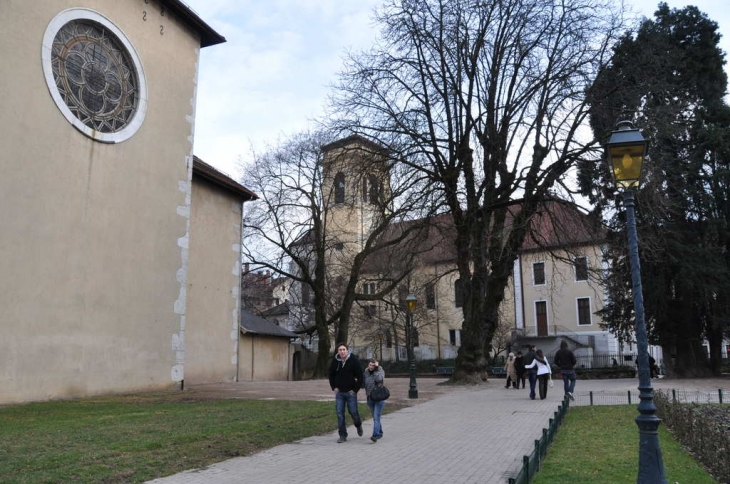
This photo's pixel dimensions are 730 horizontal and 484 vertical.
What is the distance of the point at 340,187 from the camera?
3123 cm

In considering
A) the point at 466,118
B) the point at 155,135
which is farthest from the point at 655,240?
the point at 155,135

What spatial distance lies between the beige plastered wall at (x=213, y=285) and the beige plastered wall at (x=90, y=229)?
4275mm

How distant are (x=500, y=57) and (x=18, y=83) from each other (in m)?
17.0

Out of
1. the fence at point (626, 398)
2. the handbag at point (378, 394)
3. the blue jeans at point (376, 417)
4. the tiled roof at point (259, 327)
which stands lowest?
the fence at point (626, 398)

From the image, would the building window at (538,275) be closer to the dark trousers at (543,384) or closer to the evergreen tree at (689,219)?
the evergreen tree at (689,219)

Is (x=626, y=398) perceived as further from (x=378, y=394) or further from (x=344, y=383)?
(x=344, y=383)

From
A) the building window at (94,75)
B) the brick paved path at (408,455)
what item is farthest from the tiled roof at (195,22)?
the brick paved path at (408,455)

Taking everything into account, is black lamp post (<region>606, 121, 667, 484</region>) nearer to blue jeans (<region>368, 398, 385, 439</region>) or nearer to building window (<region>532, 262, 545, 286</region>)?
blue jeans (<region>368, 398, 385, 439</region>)

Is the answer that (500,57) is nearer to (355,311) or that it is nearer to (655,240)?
(655,240)

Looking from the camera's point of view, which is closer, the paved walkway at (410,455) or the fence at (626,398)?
the paved walkway at (410,455)

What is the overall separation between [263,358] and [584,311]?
1322 inches

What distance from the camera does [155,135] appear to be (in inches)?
840

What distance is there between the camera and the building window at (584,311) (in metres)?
55.3

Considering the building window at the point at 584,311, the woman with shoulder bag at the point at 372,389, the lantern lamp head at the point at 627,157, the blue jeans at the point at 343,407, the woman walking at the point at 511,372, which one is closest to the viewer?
the lantern lamp head at the point at 627,157
